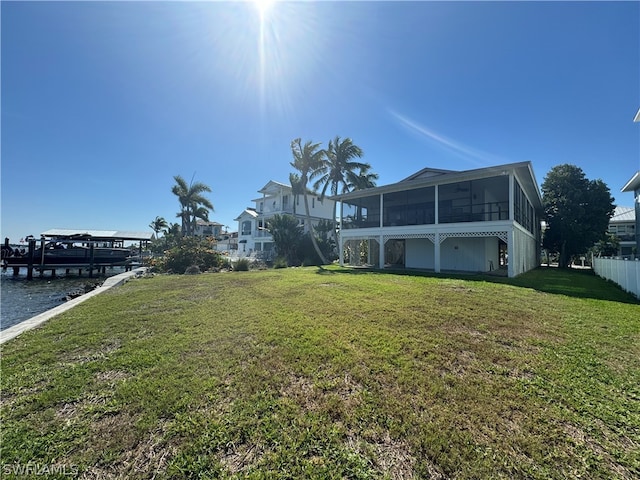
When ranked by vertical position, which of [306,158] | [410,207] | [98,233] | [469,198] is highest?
[306,158]

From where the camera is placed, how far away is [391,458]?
2117 mm

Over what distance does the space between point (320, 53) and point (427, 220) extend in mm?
11138

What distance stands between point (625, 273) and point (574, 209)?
16.1 meters

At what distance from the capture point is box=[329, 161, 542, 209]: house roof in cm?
1285

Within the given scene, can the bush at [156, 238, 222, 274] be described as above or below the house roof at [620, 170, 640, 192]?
below

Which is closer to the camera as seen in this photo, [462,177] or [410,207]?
[462,177]

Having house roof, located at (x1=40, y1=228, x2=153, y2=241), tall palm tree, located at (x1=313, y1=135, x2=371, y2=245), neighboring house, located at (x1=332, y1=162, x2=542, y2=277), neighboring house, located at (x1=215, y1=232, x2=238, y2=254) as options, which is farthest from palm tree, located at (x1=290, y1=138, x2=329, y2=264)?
neighboring house, located at (x1=215, y1=232, x2=238, y2=254)

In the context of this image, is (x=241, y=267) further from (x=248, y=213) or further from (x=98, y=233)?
(x=98, y=233)

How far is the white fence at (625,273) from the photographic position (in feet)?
27.6

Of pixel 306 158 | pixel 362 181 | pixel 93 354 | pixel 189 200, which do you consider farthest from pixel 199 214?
pixel 93 354

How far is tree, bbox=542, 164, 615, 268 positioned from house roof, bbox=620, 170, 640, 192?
1.09 metres

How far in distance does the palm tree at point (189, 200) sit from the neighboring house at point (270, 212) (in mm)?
6790

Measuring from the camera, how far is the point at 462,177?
45.6 ft

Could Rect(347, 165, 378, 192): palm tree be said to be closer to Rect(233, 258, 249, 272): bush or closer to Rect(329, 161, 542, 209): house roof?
Rect(329, 161, 542, 209): house roof
